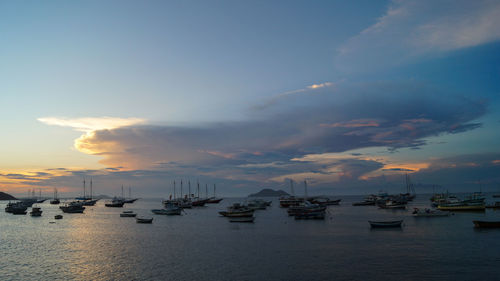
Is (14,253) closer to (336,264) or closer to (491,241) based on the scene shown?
(336,264)

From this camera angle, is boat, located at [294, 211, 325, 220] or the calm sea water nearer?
the calm sea water

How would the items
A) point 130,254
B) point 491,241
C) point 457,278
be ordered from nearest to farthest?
1. point 457,278
2. point 130,254
3. point 491,241

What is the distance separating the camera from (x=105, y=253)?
42.3m

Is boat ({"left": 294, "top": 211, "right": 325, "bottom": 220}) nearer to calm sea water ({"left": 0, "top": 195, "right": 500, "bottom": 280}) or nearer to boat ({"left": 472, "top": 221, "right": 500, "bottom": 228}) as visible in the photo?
calm sea water ({"left": 0, "top": 195, "right": 500, "bottom": 280})

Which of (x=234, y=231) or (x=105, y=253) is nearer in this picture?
(x=105, y=253)

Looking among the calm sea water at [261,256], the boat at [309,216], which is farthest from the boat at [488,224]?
the boat at [309,216]

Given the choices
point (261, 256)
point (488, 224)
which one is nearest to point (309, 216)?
point (488, 224)

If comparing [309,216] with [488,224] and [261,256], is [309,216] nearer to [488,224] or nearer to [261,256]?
[488,224]

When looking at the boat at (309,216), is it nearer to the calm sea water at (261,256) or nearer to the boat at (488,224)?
the calm sea water at (261,256)

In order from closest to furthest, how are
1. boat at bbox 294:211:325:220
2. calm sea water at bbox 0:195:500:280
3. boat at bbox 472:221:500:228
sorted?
1. calm sea water at bbox 0:195:500:280
2. boat at bbox 472:221:500:228
3. boat at bbox 294:211:325:220

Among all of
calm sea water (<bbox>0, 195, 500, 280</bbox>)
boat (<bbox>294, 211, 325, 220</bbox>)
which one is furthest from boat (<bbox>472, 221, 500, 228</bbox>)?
boat (<bbox>294, 211, 325, 220</bbox>)

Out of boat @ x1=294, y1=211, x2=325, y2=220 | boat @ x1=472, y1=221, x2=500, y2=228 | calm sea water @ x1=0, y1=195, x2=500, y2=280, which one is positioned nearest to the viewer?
calm sea water @ x1=0, y1=195, x2=500, y2=280

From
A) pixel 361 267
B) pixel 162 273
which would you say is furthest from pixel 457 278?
pixel 162 273

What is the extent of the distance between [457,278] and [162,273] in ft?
86.1
